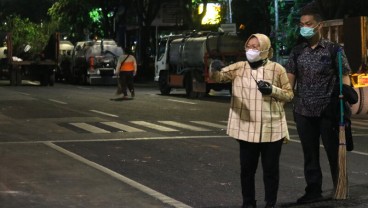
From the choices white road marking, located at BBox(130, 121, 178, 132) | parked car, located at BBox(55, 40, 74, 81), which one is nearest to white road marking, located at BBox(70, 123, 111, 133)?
white road marking, located at BBox(130, 121, 178, 132)

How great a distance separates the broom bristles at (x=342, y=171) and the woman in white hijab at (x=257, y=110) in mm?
823

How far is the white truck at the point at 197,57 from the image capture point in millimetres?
25375

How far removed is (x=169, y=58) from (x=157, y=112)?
9.58 m

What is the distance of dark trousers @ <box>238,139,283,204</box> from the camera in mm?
6473

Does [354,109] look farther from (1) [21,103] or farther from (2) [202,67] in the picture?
(1) [21,103]

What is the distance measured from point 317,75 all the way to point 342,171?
102 centimetres

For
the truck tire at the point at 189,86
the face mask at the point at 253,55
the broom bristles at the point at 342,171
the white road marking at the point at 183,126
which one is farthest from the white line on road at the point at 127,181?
the truck tire at the point at 189,86

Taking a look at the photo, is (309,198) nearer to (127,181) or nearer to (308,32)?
(308,32)

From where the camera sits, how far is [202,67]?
25828 millimetres

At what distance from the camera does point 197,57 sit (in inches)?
1024

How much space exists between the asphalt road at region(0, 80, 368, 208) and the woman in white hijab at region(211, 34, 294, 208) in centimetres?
87

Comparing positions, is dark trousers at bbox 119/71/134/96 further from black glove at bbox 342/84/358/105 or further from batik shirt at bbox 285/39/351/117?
black glove at bbox 342/84/358/105

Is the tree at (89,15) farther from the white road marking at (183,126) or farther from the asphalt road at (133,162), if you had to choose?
the white road marking at (183,126)

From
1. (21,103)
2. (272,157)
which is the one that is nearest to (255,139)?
(272,157)
